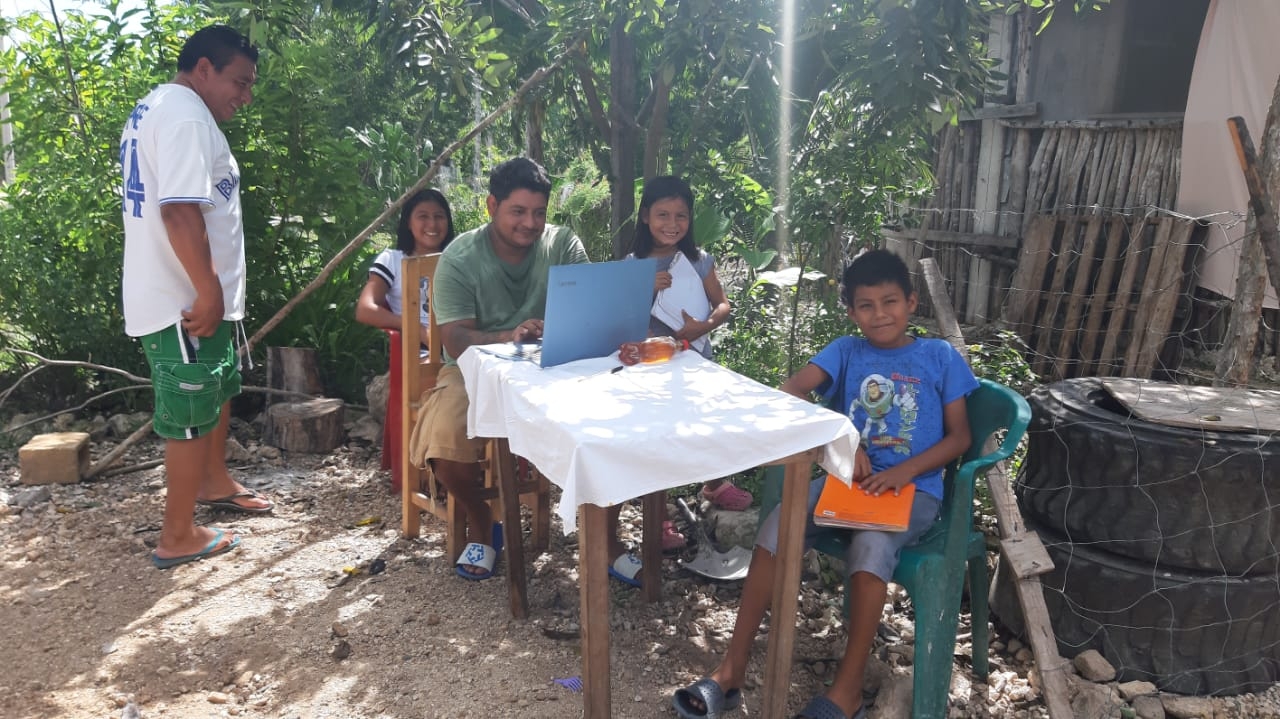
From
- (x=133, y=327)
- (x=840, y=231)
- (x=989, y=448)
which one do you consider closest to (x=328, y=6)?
(x=133, y=327)

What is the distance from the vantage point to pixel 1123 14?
799cm

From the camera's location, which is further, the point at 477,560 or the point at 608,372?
the point at 477,560

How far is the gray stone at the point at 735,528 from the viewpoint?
152 inches

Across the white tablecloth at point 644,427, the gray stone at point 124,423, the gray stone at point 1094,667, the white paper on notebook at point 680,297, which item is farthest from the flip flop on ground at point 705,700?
the gray stone at point 124,423

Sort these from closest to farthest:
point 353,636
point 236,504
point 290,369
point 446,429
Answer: point 353,636
point 446,429
point 236,504
point 290,369

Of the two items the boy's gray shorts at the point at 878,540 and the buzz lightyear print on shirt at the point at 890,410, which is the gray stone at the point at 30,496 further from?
the buzz lightyear print on shirt at the point at 890,410

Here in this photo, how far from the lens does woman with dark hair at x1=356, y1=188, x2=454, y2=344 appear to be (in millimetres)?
4500

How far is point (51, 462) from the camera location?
457 cm

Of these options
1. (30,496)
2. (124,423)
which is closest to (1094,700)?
(30,496)

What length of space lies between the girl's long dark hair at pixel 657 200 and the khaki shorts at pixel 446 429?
3.16 feet

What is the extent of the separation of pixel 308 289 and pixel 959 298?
5.94 metres

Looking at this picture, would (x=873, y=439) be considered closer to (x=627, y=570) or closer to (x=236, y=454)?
(x=627, y=570)

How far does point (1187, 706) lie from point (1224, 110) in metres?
4.44

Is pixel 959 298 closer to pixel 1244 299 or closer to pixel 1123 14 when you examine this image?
pixel 1123 14
